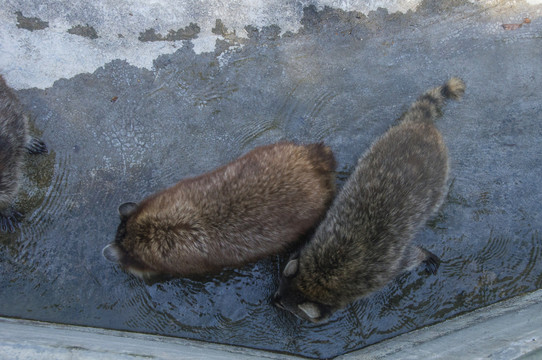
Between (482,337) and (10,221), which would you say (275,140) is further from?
(10,221)

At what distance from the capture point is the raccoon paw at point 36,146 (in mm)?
4160

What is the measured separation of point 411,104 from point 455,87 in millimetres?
472

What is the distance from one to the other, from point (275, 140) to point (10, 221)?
2.84m

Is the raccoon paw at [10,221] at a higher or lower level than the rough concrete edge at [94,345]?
higher

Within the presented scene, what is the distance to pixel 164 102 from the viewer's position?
4422 millimetres

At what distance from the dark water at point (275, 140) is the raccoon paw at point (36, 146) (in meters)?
0.08

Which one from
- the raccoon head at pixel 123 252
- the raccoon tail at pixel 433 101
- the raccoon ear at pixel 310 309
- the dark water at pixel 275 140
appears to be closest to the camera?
the raccoon ear at pixel 310 309

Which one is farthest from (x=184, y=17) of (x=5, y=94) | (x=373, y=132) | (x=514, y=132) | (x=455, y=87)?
(x=514, y=132)

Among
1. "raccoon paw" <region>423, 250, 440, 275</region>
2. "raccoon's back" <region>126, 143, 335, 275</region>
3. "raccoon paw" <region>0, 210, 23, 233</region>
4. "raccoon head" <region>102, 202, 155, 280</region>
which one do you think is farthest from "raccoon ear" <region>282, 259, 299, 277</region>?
"raccoon paw" <region>0, 210, 23, 233</region>

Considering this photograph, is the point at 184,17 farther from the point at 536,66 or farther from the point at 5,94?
the point at 536,66

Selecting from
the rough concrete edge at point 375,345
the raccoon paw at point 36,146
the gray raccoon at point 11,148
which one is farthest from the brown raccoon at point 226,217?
the raccoon paw at point 36,146

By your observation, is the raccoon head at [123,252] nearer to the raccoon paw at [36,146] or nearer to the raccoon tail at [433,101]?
the raccoon paw at [36,146]

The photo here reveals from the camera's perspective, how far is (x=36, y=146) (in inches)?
165

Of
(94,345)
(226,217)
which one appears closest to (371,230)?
(226,217)
